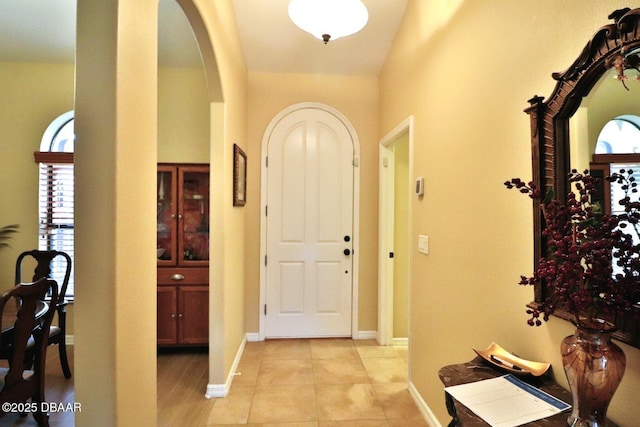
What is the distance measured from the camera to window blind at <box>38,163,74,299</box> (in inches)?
131

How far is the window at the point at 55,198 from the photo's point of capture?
10.9 feet

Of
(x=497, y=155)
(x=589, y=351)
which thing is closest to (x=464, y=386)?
(x=589, y=351)

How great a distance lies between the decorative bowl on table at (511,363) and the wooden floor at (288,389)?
3.79 feet

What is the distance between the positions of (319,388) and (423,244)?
1.41 metres

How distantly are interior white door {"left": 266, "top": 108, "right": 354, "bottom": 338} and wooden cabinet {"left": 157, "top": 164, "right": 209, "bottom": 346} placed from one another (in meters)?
0.71

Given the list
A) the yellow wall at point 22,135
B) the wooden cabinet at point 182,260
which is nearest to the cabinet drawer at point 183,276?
the wooden cabinet at point 182,260

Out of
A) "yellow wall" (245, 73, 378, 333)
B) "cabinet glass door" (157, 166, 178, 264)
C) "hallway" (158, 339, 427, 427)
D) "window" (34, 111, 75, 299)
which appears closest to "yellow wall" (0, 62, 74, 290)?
"window" (34, 111, 75, 299)

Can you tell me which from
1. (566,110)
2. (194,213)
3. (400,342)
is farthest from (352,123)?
(566,110)

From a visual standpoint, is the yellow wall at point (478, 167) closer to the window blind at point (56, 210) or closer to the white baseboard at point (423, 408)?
the white baseboard at point (423, 408)

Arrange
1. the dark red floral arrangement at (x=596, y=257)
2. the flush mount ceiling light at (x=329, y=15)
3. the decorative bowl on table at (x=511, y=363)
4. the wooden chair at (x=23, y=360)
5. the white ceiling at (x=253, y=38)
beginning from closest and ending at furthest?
the dark red floral arrangement at (x=596, y=257)
the decorative bowl on table at (x=511, y=363)
the wooden chair at (x=23, y=360)
the flush mount ceiling light at (x=329, y=15)
the white ceiling at (x=253, y=38)

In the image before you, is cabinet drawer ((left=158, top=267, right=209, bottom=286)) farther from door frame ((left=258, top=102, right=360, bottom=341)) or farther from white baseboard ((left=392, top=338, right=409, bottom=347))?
white baseboard ((left=392, top=338, right=409, bottom=347))

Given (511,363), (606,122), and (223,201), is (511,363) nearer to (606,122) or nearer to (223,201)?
(606,122)

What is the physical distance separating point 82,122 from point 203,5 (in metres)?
1.32

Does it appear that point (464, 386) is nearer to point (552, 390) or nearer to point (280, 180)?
point (552, 390)
